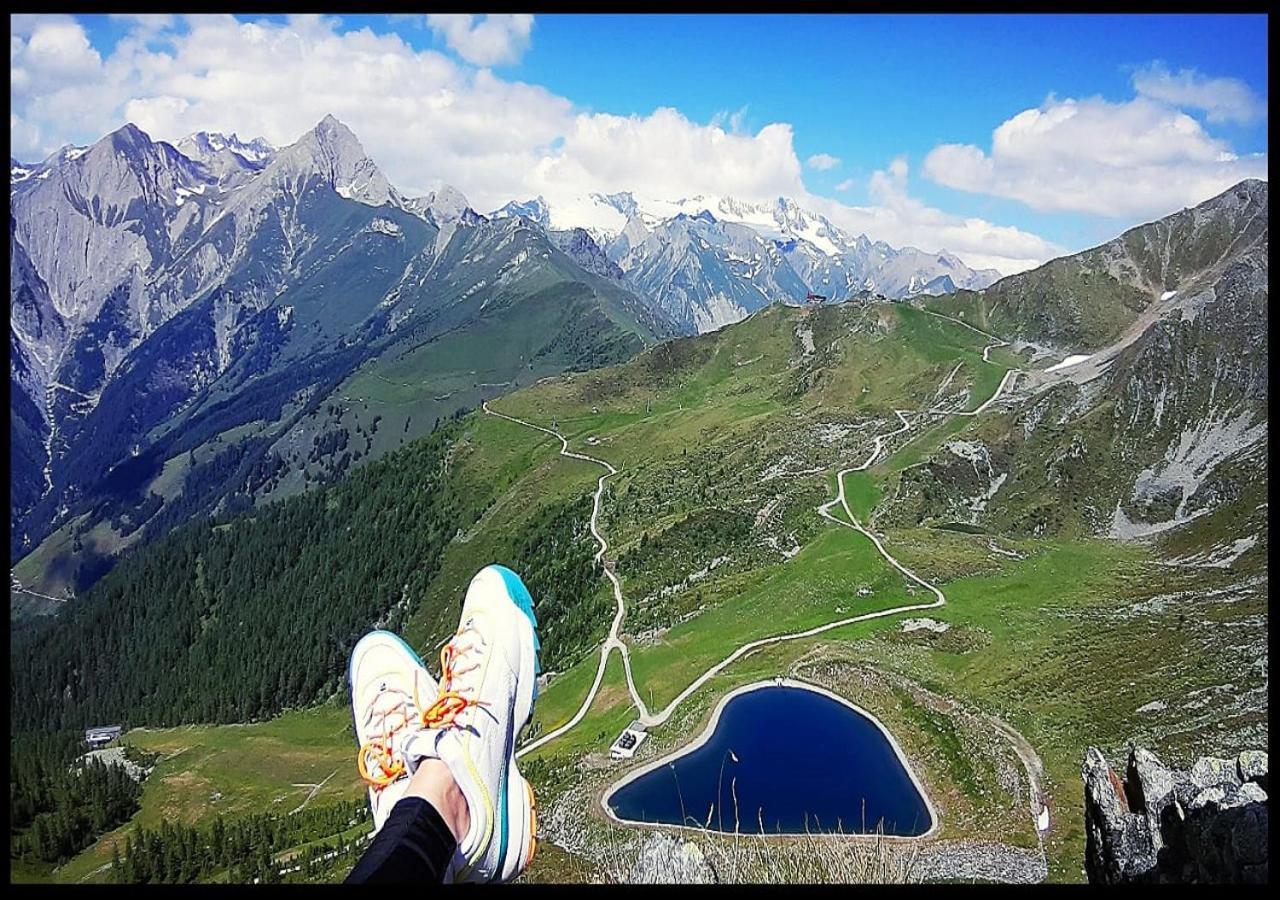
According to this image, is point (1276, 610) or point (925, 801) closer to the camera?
point (1276, 610)

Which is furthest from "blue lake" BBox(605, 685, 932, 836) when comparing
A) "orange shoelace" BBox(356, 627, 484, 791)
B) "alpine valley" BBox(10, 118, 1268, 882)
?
"orange shoelace" BBox(356, 627, 484, 791)

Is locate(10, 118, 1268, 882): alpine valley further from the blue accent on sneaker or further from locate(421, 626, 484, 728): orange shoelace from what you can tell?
the blue accent on sneaker

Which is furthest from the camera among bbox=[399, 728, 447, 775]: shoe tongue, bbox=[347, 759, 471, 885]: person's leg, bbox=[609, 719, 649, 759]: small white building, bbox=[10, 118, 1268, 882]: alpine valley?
bbox=[609, 719, 649, 759]: small white building

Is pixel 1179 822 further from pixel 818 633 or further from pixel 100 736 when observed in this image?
pixel 100 736

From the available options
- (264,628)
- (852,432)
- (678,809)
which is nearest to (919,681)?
(678,809)

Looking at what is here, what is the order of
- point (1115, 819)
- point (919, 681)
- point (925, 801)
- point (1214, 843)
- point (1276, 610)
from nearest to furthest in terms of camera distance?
point (1276, 610) → point (1214, 843) → point (1115, 819) → point (925, 801) → point (919, 681)

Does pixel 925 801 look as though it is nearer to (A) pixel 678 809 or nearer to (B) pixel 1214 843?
(A) pixel 678 809

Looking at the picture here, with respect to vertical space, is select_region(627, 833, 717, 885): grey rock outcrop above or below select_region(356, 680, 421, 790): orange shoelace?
below
